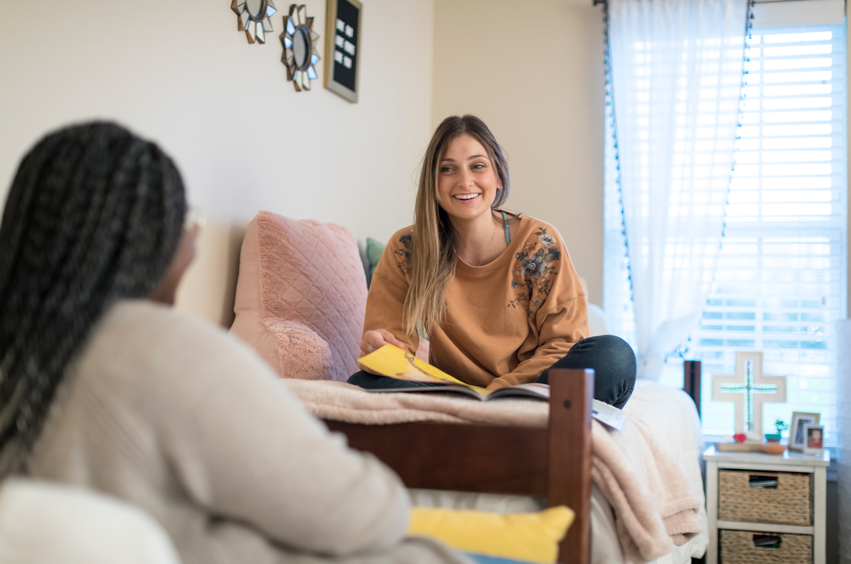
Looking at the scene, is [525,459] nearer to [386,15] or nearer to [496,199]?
[496,199]

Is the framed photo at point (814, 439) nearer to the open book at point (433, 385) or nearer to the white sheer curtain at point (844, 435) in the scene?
the white sheer curtain at point (844, 435)

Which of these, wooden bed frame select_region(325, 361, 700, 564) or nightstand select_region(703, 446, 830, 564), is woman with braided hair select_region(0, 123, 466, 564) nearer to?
wooden bed frame select_region(325, 361, 700, 564)

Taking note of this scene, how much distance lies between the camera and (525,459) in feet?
3.34

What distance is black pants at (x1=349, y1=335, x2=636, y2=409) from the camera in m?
A: 1.41

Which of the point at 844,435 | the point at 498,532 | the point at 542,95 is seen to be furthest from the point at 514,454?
the point at 542,95

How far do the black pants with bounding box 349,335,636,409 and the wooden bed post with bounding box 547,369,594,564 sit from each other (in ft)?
1.39

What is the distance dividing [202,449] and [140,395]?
0.06m

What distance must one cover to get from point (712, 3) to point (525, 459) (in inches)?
99.2

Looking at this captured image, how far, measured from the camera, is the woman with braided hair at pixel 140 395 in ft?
1.79

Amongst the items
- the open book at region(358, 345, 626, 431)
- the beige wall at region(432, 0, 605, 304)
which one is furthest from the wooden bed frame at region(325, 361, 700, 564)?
the beige wall at region(432, 0, 605, 304)

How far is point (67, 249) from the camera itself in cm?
58

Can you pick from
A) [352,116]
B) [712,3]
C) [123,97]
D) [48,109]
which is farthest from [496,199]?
[712,3]

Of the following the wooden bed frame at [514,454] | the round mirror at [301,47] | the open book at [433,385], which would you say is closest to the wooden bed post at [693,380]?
the open book at [433,385]

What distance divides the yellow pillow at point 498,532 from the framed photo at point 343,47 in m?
1.83
